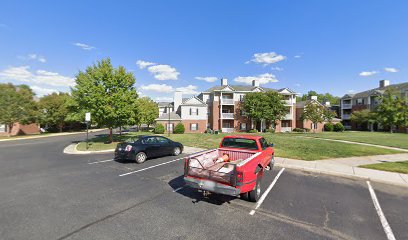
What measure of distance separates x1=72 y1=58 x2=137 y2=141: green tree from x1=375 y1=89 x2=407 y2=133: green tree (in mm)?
48505

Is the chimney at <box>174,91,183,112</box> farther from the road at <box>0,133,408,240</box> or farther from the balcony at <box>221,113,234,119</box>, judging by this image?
the road at <box>0,133,408,240</box>

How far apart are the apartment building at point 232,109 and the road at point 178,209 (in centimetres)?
2984

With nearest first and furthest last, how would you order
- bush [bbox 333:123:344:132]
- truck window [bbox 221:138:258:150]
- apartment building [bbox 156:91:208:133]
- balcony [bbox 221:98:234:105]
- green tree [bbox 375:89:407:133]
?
truck window [bbox 221:138:258:150]
apartment building [bbox 156:91:208:133]
green tree [bbox 375:89:407:133]
balcony [bbox 221:98:234:105]
bush [bbox 333:123:344:132]

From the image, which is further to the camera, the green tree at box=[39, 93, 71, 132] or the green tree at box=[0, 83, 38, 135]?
the green tree at box=[39, 93, 71, 132]

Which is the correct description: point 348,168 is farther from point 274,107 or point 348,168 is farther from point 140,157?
point 274,107

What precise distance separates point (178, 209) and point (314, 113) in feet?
127

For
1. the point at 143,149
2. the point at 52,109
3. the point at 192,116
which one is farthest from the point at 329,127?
the point at 52,109

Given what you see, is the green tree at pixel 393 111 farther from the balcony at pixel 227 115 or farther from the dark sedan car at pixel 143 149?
the dark sedan car at pixel 143 149

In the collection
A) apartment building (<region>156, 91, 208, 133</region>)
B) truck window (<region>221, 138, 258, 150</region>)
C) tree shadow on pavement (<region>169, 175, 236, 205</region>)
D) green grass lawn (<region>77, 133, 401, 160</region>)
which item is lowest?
tree shadow on pavement (<region>169, 175, 236, 205</region>)

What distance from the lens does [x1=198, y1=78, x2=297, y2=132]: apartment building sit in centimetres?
3744

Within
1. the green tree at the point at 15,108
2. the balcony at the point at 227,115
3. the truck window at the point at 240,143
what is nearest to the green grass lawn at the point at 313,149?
the truck window at the point at 240,143

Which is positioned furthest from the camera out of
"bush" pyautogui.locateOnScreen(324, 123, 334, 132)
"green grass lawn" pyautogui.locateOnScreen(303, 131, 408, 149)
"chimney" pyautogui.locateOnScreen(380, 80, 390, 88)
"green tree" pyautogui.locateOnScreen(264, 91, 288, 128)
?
"chimney" pyautogui.locateOnScreen(380, 80, 390, 88)

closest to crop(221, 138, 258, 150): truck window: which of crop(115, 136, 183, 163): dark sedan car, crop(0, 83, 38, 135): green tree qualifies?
crop(115, 136, 183, 163): dark sedan car

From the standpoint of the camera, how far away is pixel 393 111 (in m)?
36.2
